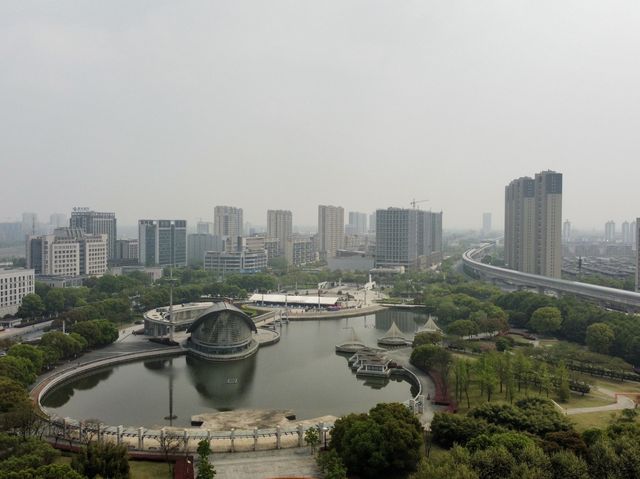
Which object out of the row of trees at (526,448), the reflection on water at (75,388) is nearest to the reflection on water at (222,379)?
the reflection on water at (75,388)

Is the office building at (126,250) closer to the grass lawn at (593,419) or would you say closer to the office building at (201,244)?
the office building at (201,244)

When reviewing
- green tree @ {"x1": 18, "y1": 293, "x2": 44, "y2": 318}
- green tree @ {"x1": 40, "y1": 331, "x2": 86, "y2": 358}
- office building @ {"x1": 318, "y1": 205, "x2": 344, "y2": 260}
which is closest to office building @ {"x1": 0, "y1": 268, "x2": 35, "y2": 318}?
green tree @ {"x1": 18, "y1": 293, "x2": 44, "y2": 318}

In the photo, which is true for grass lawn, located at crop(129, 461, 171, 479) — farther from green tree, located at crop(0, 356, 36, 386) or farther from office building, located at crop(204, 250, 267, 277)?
office building, located at crop(204, 250, 267, 277)

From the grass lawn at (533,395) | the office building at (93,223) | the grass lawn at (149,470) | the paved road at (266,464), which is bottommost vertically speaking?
the grass lawn at (149,470)

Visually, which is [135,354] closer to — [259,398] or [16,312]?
[259,398]

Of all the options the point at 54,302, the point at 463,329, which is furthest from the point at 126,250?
the point at 463,329

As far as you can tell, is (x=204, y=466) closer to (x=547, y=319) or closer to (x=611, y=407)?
(x=611, y=407)

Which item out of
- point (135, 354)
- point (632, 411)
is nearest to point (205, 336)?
point (135, 354)

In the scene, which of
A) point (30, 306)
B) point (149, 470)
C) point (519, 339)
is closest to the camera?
point (149, 470)
